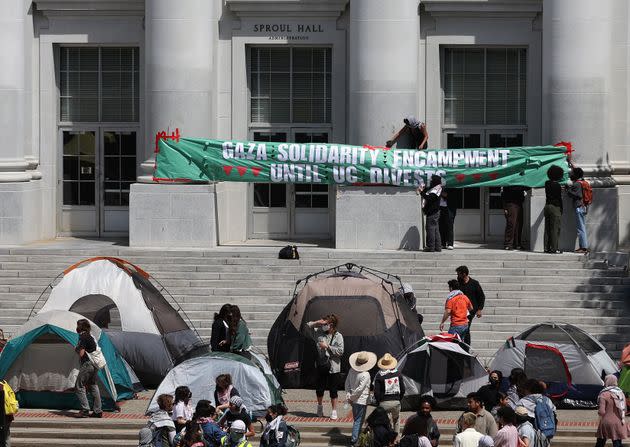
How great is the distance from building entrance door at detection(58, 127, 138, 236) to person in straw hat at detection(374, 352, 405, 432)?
14.5m

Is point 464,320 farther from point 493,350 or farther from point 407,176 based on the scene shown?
point 407,176

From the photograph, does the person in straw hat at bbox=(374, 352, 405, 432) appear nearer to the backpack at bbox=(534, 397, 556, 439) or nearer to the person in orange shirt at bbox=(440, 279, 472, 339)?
the backpack at bbox=(534, 397, 556, 439)

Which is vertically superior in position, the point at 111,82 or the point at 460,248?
the point at 111,82

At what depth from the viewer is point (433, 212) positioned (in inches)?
1321

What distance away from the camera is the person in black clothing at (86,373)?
85.8 ft

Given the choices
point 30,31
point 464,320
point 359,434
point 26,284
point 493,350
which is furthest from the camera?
point 30,31

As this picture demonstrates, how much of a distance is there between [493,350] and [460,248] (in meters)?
5.72

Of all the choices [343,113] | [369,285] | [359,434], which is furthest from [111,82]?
[359,434]

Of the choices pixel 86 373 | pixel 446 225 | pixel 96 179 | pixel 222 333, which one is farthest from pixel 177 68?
pixel 86 373

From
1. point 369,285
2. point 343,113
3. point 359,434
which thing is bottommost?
point 359,434

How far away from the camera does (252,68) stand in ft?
123

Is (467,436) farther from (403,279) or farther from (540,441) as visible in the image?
(403,279)

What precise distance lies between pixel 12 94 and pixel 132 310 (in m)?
9.04

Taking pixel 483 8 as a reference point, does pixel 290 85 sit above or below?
below
